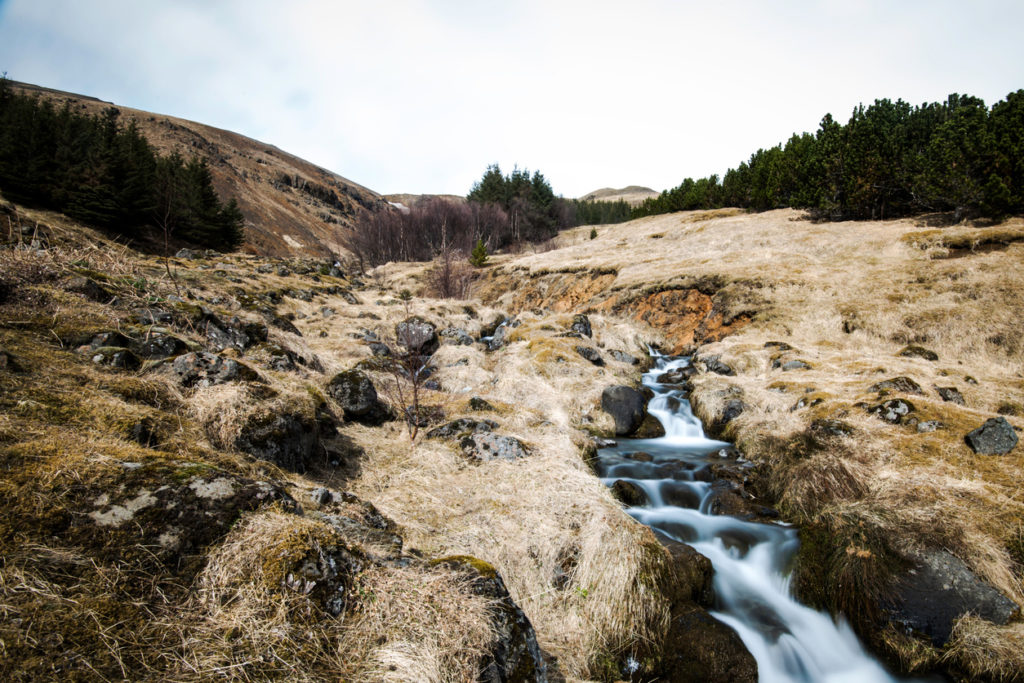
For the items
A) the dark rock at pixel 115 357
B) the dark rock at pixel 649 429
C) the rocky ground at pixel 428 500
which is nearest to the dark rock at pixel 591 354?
the rocky ground at pixel 428 500

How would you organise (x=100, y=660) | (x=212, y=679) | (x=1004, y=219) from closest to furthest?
(x=100, y=660)
(x=212, y=679)
(x=1004, y=219)

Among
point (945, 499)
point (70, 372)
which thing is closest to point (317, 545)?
point (70, 372)

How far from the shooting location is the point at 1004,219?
68.8 ft

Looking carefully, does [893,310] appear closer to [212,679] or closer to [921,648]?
[921,648]

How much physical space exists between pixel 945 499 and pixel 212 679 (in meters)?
8.80

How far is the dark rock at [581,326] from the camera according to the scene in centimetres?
1778

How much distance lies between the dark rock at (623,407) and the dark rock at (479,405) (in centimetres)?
395

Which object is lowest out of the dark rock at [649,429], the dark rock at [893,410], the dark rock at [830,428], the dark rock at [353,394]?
the dark rock at [649,429]

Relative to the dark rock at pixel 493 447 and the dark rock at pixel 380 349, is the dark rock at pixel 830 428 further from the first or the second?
the dark rock at pixel 380 349

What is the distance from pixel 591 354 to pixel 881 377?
27.5 ft

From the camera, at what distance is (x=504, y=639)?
10.0 ft

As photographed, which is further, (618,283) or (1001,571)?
(618,283)

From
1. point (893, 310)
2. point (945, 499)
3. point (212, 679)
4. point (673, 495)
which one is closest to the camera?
point (212, 679)

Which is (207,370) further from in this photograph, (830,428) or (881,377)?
(881,377)
